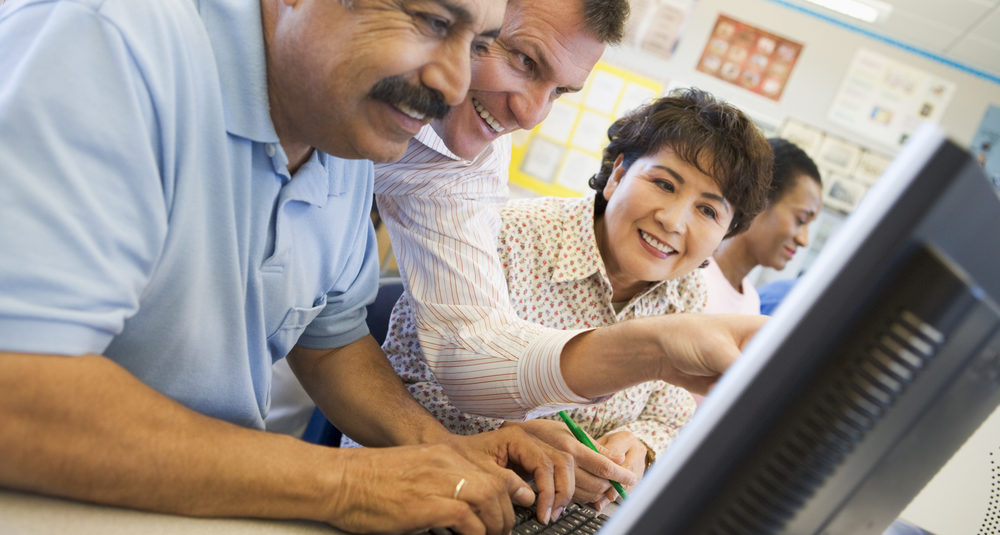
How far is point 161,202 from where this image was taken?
2.16ft

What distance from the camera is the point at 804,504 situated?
450 mm

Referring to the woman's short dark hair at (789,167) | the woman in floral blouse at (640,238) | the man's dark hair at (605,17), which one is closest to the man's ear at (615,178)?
the woman in floral blouse at (640,238)

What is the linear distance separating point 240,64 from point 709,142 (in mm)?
996

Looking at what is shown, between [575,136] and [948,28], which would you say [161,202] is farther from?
[948,28]

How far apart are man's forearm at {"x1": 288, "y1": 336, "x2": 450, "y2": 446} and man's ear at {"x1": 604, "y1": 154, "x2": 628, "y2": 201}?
0.72 meters

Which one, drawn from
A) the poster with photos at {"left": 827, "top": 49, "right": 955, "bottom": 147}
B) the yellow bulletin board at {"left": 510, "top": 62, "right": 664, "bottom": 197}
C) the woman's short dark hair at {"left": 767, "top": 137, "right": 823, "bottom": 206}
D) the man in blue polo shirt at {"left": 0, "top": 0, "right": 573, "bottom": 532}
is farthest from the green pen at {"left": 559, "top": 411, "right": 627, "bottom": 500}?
the poster with photos at {"left": 827, "top": 49, "right": 955, "bottom": 147}

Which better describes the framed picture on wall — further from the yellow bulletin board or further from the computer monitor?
the computer monitor

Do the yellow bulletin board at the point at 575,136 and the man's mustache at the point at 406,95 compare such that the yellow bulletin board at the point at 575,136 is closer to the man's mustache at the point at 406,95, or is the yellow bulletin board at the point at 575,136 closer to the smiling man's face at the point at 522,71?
the smiling man's face at the point at 522,71

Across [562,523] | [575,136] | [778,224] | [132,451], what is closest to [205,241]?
[132,451]

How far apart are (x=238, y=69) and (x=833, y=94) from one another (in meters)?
4.09

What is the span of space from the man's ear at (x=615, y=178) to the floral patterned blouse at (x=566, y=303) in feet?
0.29

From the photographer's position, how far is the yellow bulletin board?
4.14m

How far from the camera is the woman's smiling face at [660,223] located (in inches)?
58.5

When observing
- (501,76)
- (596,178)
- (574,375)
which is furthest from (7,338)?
(596,178)
